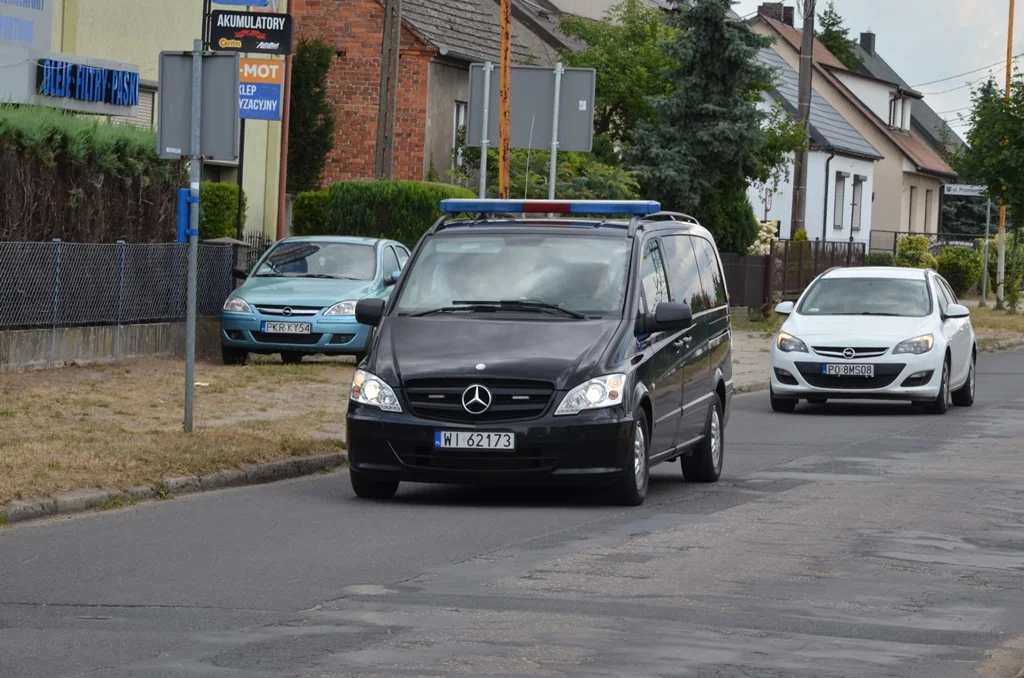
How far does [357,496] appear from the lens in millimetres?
12211

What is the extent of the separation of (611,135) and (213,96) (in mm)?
31818

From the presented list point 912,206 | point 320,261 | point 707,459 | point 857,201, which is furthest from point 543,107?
point 912,206

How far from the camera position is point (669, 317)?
12109 mm

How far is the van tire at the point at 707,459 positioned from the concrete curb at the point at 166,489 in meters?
2.63

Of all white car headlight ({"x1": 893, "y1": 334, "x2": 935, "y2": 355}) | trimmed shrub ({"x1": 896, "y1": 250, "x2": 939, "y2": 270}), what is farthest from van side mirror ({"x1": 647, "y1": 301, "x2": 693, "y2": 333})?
trimmed shrub ({"x1": 896, "y1": 250, "x2": 939, "y2": 270})

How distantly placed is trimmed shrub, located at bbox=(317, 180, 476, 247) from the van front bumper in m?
16.0

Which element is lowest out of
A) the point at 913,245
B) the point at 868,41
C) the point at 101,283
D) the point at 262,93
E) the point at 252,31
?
the point at 101,283

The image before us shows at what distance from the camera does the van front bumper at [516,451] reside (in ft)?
37.3

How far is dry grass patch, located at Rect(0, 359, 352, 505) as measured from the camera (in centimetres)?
1199

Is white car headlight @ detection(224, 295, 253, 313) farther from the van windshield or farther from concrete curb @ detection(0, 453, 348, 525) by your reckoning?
the van windshield

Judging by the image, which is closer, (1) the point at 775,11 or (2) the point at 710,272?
(2) the point at 710,272

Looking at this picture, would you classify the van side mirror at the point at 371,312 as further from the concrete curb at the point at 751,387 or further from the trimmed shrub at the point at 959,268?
the trimmed shrub at the point at 959,268

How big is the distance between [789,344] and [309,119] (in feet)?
67.3

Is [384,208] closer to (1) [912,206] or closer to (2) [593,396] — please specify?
(2) [593,396]
